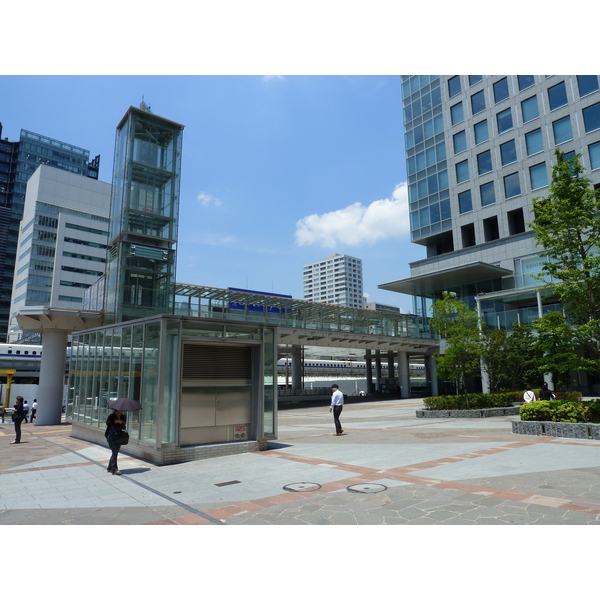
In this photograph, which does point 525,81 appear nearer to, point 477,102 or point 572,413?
point 477,102

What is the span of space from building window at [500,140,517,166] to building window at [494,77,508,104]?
14.3 feet

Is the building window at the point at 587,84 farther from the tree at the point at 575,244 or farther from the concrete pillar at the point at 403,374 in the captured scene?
the concrete pillar at the point at 403,374

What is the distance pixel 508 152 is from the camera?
128ft

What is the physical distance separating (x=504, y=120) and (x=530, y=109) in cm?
236

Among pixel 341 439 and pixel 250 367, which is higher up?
pixel 250 367

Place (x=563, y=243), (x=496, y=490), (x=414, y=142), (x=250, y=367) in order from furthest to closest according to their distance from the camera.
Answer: (x=414, y=142) → (x=563, y=243) → (x=250, y=367) → (x=496, y=490)

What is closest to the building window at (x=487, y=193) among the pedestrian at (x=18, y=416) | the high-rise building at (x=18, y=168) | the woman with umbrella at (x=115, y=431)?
the woman with umbrella at (x=115, y=431)

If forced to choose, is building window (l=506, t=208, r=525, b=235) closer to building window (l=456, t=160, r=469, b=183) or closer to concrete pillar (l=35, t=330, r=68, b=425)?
building window (l=456, t=160, r=469, b=183)

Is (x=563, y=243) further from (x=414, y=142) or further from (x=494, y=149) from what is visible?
(x=414, y=142)

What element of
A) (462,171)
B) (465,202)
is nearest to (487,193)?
(465,202)

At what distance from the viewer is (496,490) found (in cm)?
760

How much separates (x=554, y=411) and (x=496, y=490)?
8850 mm

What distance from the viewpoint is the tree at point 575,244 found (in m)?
15.4

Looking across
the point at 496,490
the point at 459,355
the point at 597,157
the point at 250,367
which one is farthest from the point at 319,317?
the point at 496,490
